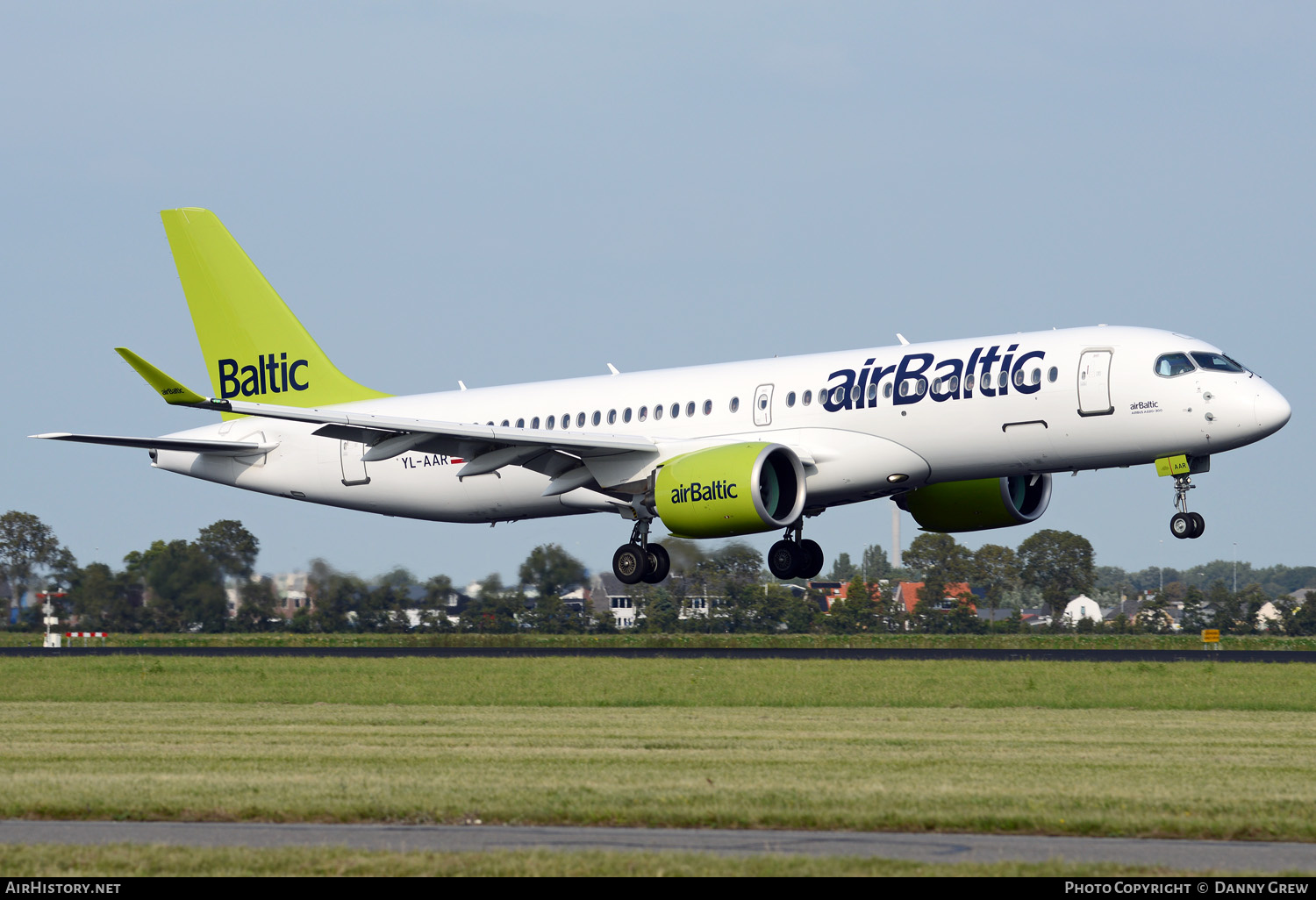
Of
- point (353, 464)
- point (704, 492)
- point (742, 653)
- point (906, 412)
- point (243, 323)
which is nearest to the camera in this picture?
point (906, 412)

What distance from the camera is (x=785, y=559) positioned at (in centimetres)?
3856

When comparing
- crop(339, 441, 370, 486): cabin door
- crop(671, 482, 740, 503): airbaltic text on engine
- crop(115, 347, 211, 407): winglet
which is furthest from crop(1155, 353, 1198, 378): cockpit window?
crop(339, 441, 370, 486): cabin door

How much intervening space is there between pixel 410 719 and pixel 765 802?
33.6 feet

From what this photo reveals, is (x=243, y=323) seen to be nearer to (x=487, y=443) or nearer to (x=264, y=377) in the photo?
(x=264, y=377)

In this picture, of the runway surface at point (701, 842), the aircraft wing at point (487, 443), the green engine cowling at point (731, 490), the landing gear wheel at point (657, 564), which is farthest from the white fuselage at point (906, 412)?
the runway surface at point (701, 842)

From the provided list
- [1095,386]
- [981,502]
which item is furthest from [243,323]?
[1095,386]

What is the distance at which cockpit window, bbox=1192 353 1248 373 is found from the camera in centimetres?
3017

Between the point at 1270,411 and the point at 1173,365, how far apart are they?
1.93 m

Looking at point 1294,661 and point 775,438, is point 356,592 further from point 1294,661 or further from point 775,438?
point 1294,661

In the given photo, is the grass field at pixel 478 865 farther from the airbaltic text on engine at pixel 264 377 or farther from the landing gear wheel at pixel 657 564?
the airbaltic text on engine at pixel 264 377

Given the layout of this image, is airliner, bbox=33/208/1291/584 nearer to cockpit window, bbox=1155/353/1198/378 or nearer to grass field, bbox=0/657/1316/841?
cockpit window, bbox=1155/353/1198/378

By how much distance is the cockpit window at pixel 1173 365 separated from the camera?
98.6 ft

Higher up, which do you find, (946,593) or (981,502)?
(981,502)
